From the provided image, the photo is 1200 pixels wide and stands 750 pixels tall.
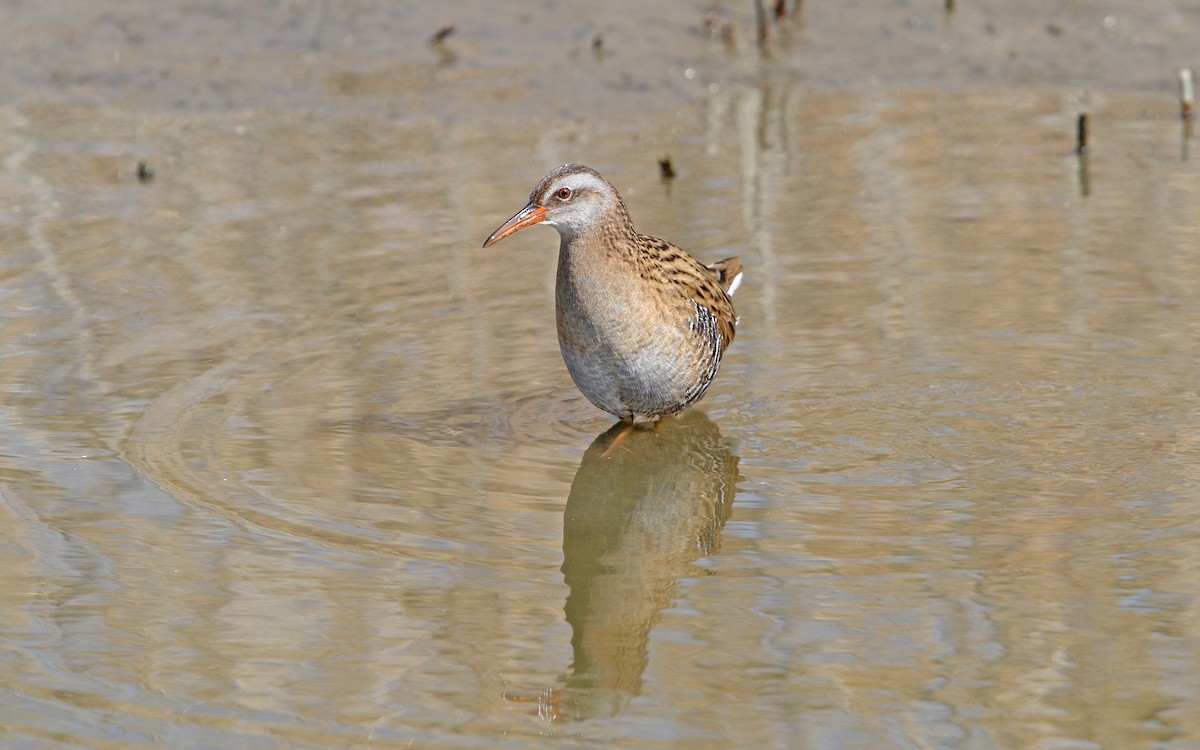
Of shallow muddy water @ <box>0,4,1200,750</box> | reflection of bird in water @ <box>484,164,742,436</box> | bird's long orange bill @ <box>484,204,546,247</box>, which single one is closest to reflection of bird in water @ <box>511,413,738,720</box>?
shallow muddy water @ <box>0,4,1200,750</box>

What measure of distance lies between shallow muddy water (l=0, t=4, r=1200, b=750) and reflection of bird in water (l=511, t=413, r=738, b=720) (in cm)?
2

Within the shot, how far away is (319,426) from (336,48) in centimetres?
635

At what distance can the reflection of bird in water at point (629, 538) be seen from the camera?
14.9ft

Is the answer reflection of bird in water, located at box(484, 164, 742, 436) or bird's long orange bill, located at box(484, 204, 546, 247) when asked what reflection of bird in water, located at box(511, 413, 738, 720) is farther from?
bird's long orange bill, located at box(484, 204, 546, 247)

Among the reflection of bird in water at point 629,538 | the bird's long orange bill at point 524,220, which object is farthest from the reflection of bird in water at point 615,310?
the reflection of bird in water at point 629,538

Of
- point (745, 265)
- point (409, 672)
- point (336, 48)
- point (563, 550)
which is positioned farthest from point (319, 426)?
point (336, 48)

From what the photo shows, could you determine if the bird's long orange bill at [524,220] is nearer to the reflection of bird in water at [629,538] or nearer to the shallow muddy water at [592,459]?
the shallow muddy water at [592,459]

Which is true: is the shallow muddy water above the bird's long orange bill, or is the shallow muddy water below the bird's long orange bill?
below

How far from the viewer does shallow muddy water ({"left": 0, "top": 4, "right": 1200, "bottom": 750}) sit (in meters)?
4.43

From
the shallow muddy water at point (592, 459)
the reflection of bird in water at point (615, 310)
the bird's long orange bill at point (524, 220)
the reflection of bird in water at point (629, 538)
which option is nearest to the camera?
the shallow muddy water at point (592, 459)

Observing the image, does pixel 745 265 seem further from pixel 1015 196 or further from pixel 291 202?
pixel 291 202

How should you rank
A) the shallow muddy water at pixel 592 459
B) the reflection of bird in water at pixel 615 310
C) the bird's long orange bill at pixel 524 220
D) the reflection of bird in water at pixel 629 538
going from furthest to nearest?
1. the bird's long orange bill at pixel 524 220
2. the reflection of bird in water at pixel 615 310
3. the reflection of bird in water at pixel 629 538
4. the shallow muddy water at pixel 592 459

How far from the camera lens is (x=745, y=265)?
8422 millimetres

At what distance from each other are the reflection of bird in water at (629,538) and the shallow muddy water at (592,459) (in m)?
0.02
